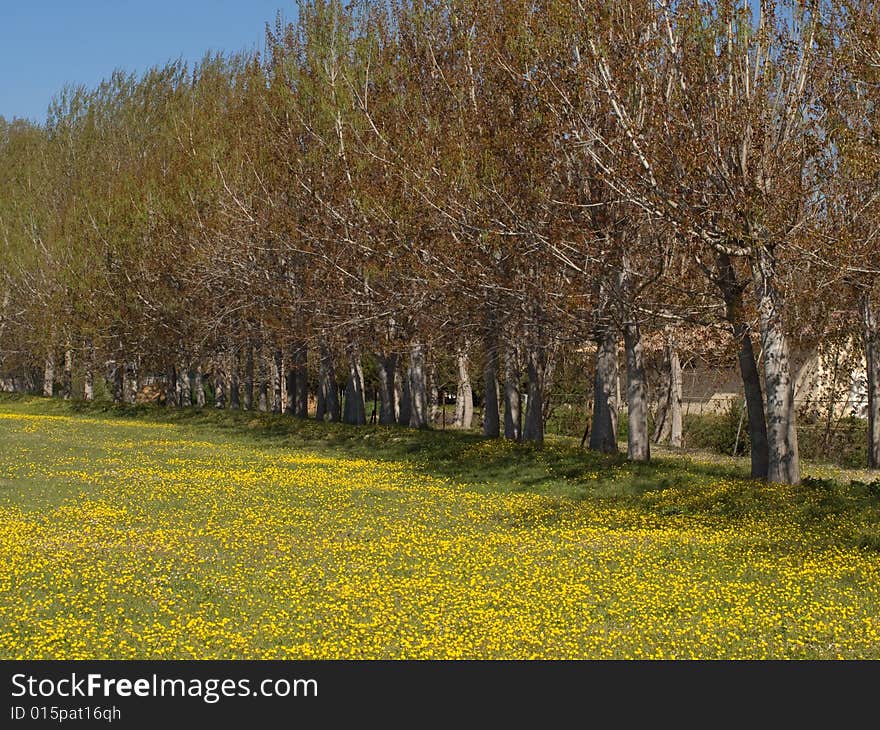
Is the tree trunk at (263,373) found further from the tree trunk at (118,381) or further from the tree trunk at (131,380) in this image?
the tree trunk at (118,381)

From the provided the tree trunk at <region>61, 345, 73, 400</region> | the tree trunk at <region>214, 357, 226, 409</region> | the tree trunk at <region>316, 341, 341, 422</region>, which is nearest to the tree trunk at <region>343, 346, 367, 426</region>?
the tree trunk at <region>316, 341, 341, 422</region>

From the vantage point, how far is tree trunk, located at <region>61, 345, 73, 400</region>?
69.4m

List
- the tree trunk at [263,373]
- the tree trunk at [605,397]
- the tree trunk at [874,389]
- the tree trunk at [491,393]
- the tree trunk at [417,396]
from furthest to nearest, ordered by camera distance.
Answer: the tree trunk at [263,373] → the tree trunk at [417,396] → the tree trunk at [491,393] → the tree trunk at [874,389] → the tree trunk at [605,397]

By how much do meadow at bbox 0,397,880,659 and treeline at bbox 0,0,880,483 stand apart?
4.34m

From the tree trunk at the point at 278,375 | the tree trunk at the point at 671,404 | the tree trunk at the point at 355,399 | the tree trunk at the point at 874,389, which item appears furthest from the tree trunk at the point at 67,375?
the tree trunk at the point at 874,389

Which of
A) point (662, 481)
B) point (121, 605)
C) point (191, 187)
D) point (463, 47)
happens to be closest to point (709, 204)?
point (662, 481)

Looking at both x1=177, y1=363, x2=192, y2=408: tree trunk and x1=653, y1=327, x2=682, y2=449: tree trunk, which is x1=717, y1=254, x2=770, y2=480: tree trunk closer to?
x1=653, y1=327, x2=682, y2=449: tree trunk

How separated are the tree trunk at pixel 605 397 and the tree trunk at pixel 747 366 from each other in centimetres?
642

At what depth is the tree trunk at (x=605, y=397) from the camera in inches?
1374

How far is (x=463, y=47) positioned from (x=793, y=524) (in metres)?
19.8

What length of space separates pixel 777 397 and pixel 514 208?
8.41 metres

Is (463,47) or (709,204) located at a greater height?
(463,47)

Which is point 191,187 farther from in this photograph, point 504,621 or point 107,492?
point 504,621

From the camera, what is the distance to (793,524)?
860 inches
